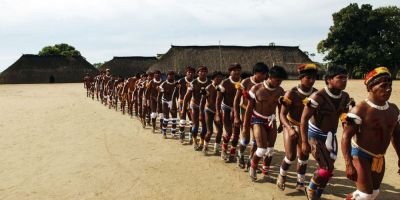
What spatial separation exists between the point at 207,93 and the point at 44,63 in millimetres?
66585

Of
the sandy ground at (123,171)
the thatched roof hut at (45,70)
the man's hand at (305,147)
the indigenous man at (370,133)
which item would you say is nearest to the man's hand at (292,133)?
the man's hand at (305,147)

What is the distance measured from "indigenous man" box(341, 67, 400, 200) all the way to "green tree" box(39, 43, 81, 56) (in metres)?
92.1

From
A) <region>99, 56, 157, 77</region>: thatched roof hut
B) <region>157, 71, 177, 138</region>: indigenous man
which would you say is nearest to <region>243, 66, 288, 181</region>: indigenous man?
<region>157, 71, 177, 138</region>: indigenous man

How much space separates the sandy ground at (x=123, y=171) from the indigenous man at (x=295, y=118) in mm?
444

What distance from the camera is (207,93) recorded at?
957 centimetres

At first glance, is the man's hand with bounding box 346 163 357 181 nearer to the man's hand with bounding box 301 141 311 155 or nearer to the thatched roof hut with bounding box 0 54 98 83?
the man's hand with bounding box 301 141 311 155

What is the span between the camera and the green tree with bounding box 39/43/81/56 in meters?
90.6

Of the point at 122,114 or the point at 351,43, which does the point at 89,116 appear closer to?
the point at 122,114

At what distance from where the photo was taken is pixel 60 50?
9225 centimetres

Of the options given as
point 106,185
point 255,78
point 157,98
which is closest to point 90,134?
point 157,98

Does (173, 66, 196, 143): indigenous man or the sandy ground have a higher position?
(173, 66, 196, 143): indigenous man

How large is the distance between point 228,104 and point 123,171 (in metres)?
2.90

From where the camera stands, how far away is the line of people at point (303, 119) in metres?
4.43

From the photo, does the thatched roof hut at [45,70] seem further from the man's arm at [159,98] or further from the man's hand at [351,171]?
the man's hand at [351,171]
